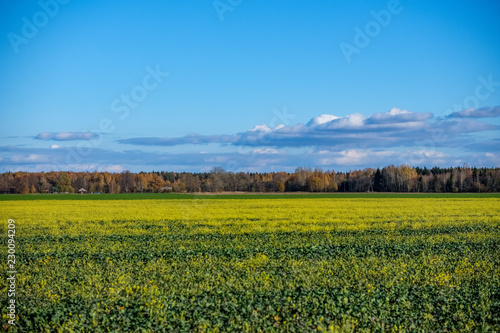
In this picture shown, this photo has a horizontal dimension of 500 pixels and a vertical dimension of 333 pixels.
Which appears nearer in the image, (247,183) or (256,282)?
(256,282)

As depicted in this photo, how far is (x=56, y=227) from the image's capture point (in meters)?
35.0

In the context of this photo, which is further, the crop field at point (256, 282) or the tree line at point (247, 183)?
the tree line at point (247, 183)

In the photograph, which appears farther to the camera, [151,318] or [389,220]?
A: [389,220]

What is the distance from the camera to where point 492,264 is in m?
19.0

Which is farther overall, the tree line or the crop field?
the tree line

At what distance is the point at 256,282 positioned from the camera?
15789mm

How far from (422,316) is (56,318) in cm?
1004

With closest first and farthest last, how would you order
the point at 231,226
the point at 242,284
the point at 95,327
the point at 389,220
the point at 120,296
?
the point at 95,327, the point at 120,296, the point at 242,284, the point at 231,226, the point at 389,220

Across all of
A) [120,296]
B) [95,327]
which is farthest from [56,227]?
[95,327]

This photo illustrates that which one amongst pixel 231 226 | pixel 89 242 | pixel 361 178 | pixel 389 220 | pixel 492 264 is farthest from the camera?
pixel 361 178

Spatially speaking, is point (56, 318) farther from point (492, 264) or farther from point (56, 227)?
point (56, 227)

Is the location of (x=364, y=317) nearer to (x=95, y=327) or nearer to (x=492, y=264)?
(x=95, y=327)

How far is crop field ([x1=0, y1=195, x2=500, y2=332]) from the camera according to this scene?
39.5 feet

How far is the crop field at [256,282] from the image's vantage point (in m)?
12.0
